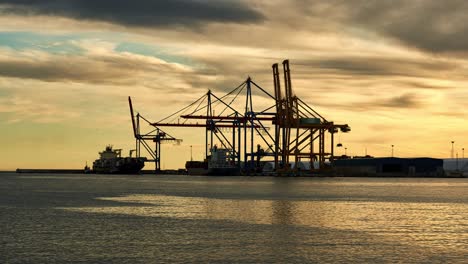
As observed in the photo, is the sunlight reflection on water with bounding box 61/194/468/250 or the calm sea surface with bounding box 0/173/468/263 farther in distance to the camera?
the sunlight reflection on water with bounding box 61/194/468/250

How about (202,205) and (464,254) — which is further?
(202,205)

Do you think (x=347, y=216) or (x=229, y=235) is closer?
(x=229, y=235)

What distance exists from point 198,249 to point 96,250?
5.09m

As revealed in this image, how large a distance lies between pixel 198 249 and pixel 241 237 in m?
6.14

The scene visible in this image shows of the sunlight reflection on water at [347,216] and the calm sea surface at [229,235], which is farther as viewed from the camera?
the sunlight reflection on water at [347,216]

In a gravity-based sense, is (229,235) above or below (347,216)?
below

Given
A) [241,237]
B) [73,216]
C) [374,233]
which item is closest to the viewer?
[241,237]

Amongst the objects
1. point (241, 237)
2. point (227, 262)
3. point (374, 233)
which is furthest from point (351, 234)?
point (227, 262)

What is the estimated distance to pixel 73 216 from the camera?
5816cm

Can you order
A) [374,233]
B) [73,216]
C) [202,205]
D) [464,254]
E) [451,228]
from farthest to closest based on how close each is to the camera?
[202,205]
[73,216]
[451,228]
[374,233]
[464,254]

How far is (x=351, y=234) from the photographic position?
45781 millimetres

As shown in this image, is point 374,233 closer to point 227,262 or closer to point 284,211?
point 227,262

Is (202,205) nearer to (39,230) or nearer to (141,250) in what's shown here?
(39,230)

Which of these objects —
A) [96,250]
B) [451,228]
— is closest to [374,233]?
[451,228]
